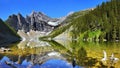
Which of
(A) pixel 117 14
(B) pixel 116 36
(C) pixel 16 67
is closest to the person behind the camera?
(C) pixel 16 67

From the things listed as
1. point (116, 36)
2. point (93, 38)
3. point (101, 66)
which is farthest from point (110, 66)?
point (93, 38)

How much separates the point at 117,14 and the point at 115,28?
17.3 meters

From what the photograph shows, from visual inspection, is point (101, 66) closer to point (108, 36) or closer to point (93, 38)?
point (108, 36)

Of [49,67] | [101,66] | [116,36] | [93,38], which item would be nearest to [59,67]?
[49,67]

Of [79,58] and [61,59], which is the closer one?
[79,58]

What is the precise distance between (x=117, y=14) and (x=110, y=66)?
543 feet

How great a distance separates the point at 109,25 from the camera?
190 meters

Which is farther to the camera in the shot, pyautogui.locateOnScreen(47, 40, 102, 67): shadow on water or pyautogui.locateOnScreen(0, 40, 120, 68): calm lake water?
pyautogui.locateOnScreen(47, 40, 102, 67): shadow on water

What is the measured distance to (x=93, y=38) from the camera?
198000mm

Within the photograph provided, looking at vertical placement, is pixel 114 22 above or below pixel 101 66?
above

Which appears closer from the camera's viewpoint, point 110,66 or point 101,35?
point 110,66

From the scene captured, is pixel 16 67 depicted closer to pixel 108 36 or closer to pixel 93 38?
pixel 108 36

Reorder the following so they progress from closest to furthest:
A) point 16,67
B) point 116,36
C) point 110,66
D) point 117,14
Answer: point 16,67 → point 110,66 → point 116,36 → point 117,14

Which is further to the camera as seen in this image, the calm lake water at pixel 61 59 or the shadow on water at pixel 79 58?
the shadow on water at pixel 79 58
